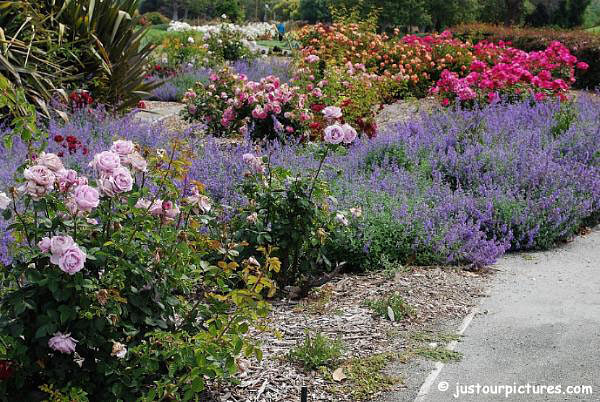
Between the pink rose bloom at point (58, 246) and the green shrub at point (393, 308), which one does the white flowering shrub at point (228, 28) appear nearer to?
the green shrub at point (393, 308)

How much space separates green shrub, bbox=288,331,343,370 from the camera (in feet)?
11.2

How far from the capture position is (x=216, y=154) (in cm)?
650

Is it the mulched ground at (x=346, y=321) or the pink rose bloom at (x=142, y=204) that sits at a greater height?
the pink rose bloom at (x=142, y=204)

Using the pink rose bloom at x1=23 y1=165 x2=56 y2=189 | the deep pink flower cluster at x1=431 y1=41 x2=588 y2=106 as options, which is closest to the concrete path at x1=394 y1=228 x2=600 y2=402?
the pink rose bloom at x1=23 y1=165 x2=56 y2=189

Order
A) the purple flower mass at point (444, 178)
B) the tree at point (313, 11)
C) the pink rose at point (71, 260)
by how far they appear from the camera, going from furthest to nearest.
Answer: the tree at point (313, 11) → the purple flower mass at point (444, 178) → the pink rose at point (71, 260)

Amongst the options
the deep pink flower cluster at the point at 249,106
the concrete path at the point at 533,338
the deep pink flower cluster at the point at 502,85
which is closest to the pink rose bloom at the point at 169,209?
the concrete path at the point at 533,338

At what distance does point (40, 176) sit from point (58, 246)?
281 millimetres

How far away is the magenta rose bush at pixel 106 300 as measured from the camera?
263 centimetres

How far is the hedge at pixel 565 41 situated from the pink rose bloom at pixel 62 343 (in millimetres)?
12863

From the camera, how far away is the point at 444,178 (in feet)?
21.0

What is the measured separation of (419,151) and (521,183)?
3.52 ft

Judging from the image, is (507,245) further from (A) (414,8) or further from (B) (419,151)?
(A) (414,8)

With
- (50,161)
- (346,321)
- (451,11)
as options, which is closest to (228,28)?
(346,321)

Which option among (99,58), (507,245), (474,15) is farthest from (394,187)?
(474,15)
